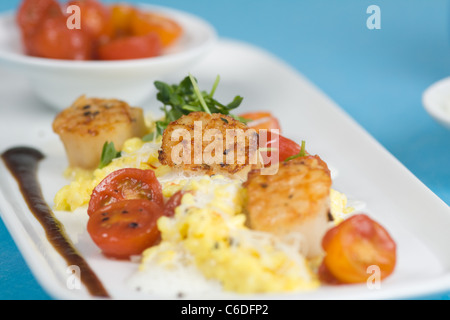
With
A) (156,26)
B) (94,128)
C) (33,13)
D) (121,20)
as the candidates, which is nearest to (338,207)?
(94,128)

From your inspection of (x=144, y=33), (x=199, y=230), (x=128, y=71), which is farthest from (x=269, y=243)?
(x=144, y=33)

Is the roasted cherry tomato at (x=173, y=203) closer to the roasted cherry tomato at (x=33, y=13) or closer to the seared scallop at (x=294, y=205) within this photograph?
the seared scallop at (x=294, y=205)

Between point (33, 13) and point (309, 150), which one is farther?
point (33, 13)

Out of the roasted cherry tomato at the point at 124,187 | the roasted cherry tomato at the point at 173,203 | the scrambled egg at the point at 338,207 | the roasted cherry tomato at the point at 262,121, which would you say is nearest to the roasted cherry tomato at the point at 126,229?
the roasted cherry tomato at the point at 173,203

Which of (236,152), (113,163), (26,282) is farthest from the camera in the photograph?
(113,163)

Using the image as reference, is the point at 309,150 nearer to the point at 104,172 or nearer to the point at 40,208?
the point at 104,172

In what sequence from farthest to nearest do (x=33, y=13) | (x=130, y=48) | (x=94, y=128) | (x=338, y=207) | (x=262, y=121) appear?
(x=33, y=13)
(x=130, y=48)
(x=262, y=121)
(x=94, y=128)
(x=338, y=207)
